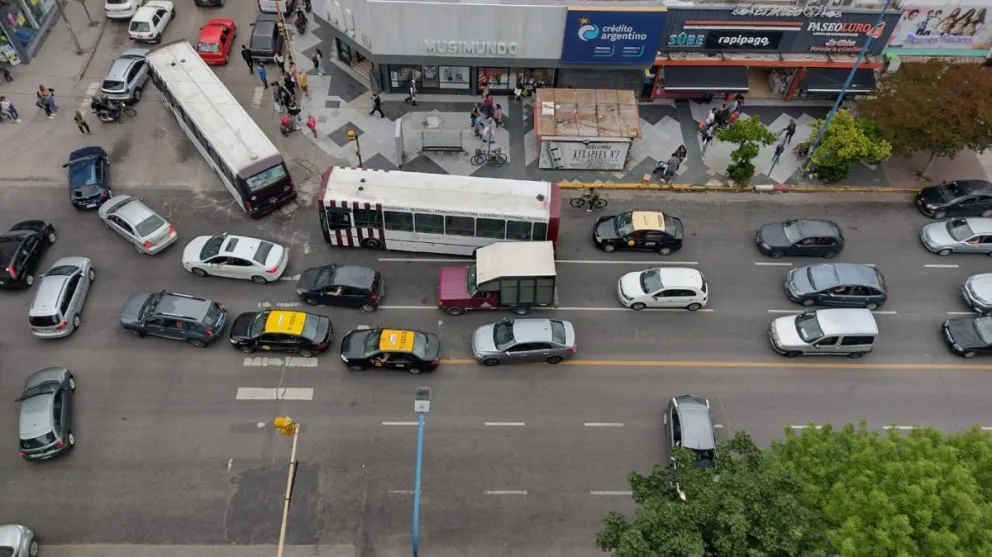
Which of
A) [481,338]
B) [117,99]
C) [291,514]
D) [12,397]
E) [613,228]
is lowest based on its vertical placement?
[291,514]

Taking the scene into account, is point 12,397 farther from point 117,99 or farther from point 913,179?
point 913,179

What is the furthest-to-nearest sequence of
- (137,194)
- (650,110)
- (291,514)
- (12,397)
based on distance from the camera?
1. (650,110)
2. (137,194)
3. (12,397)
4. (291,514)

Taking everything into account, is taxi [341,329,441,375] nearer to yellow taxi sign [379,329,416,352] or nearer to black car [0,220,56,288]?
yellow taxi sign [379,329,416,352]

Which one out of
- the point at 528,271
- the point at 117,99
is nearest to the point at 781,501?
the point at 528,271

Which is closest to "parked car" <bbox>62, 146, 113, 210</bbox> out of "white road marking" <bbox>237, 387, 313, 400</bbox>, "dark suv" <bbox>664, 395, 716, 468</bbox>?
"white road marking" <bbox>237, 387, 313, 400</bbox>

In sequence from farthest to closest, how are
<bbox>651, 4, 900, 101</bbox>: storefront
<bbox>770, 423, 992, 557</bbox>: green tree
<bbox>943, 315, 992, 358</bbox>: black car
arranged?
<bbox>651, 4, 900, 101</bbox>: storefront
<bbox>943, 315, 992, 358</bbox>: black car
<bbox>770, 423, 992, 557</bbox>: green tree

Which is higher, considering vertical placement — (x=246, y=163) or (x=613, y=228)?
(x=246, y=163)

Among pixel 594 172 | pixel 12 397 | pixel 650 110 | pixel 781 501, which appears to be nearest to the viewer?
pixel 781 501
